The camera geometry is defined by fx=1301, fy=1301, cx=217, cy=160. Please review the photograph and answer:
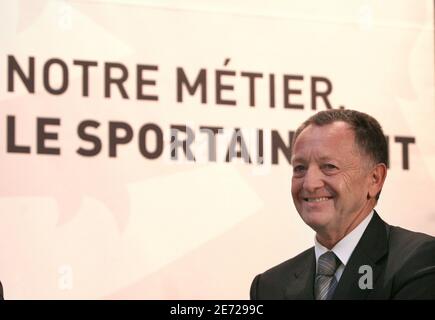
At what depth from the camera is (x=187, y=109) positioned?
14.2 ft

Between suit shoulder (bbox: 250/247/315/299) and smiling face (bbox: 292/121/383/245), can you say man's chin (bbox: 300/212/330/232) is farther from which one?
suit shoulder (bbox: 250/247/315/299)

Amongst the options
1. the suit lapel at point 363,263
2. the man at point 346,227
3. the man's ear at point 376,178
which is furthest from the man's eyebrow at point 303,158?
the suit lapel at point 363,263

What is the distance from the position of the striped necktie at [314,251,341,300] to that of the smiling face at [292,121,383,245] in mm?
69

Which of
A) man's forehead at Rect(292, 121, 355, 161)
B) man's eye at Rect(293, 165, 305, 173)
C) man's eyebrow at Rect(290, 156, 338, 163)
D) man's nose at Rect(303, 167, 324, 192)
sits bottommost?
man's nose at Rect(303, 167, 324, 192)

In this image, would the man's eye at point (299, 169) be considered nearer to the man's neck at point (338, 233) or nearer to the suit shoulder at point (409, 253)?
the man's neck at point (338, 233)

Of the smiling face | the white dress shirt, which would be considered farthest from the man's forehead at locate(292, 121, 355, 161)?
the white dress shirt

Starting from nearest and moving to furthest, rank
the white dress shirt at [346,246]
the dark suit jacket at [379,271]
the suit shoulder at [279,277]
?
the dark suit jacket at [379,271] → the white dress shirt at [346,246] → the suit shoulder at [279,277]

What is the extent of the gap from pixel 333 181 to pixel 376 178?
0.16m

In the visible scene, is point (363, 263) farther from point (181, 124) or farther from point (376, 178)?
point (181, 124)

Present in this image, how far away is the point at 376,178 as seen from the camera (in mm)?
4172

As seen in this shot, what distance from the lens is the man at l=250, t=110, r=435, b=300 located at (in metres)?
4.01

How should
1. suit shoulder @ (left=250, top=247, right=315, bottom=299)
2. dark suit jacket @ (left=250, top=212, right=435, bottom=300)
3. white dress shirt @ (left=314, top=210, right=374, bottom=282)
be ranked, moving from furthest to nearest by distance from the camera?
suit shoulder @ (left=250, top=247, right=315, bottom=299) < white dress shirt @ (left=314, top=210, right=374, bottom=282) < dark suit jacket @ (left=250, top=212, right=435, bottom=300)

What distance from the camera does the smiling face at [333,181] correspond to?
4.10 meters
